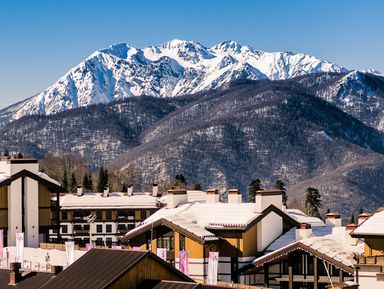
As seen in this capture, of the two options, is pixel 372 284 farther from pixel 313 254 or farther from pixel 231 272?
pixel 231 272

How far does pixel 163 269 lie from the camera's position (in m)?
33.6

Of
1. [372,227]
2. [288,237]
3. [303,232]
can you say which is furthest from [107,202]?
[372,227]

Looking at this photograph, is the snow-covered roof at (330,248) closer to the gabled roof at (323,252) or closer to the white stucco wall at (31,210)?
the gabled roof at (323,252)

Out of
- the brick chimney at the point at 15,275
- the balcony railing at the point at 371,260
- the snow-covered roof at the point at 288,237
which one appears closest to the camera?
the brick chimney at the point at 15,275

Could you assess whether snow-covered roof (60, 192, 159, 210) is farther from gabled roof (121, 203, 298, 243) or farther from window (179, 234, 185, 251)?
window (179, 234, 185, 251)

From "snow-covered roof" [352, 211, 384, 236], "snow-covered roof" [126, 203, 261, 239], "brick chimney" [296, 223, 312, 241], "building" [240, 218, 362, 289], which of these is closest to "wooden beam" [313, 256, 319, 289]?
"building" [240, 218, 362, 289]

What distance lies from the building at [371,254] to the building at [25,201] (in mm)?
27026

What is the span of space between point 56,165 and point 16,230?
127 meters

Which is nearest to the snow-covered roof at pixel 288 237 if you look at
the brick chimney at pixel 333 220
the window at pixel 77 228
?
the brick chimney at pixel 333 220

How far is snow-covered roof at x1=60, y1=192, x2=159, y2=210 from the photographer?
354 feet

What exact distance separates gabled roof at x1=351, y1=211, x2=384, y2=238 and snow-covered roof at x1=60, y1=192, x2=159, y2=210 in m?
60.4

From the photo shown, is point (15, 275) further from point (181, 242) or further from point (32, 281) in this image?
point (181, 242)

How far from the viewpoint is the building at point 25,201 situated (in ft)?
217

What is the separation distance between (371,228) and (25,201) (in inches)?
1126
